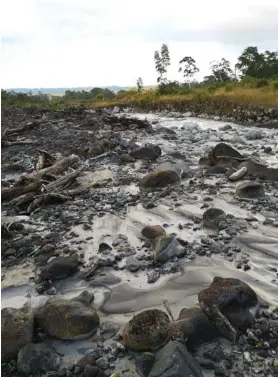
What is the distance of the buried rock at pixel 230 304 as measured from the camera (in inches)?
132

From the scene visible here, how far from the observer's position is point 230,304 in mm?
3473

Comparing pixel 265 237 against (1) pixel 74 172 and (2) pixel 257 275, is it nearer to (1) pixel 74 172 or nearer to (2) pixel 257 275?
(2) pixel 257 275

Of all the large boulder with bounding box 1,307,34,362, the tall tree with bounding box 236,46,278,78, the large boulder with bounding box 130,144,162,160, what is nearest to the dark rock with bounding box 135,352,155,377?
the large boulder with bounding box 1,307,34,362

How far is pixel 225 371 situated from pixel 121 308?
132 centimetres

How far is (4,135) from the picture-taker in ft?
52.0

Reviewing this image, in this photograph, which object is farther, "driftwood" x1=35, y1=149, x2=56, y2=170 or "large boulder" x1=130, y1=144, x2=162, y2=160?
"large boulder" x1=130, y1=144, x2=162, y2=160

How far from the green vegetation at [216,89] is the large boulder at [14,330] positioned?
2825 mm

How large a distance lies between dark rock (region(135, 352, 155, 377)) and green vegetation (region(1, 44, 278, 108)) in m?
3.58

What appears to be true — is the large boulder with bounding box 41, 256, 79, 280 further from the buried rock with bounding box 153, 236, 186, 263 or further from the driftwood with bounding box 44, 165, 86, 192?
the driftwood with bounding box 44, 165, 86, 192

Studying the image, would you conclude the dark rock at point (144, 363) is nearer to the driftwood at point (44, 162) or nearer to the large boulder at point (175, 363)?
the large boulder at point (175, 363)

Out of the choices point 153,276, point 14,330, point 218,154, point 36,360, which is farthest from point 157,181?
point 36,360

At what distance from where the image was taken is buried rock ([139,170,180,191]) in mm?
8008

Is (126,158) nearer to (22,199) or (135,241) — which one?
(22,199)

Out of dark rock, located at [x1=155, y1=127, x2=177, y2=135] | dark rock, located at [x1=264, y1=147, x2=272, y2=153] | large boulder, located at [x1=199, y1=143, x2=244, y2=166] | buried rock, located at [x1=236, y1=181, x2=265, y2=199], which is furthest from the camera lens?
dark rock, located at [x1=155, y1=127, x2=177, y2=135]
